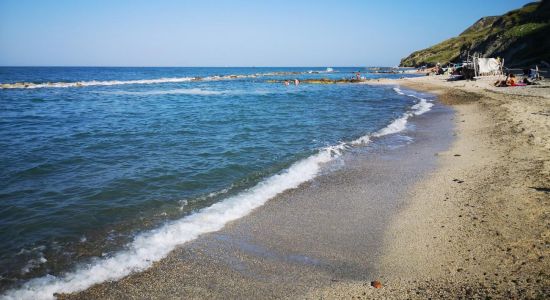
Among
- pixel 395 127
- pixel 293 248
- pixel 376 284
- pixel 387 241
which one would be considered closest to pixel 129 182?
pixel 293 248

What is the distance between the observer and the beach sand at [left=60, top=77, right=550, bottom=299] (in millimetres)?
4801

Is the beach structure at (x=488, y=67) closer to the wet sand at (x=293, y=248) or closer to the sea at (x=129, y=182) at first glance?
the sea at (x=129, y=182)

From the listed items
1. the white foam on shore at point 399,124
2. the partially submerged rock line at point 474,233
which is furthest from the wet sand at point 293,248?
the white foam on shore at point 399,124

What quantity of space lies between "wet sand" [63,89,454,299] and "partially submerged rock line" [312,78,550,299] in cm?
33

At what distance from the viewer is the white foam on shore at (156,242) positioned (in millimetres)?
5027

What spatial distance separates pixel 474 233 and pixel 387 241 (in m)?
1.58

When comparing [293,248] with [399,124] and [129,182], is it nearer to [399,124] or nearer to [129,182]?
[129,182]

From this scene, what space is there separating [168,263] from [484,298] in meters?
4.68

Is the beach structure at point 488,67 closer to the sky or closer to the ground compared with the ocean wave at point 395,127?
closer to the sky

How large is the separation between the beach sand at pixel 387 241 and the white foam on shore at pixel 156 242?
238 mm

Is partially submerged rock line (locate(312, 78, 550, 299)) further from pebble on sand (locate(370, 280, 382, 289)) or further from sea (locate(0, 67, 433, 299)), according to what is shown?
sea (locate(0, 67, 433, 299))

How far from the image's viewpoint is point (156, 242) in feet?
20.7

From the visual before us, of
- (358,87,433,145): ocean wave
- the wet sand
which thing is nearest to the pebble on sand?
the wet sand

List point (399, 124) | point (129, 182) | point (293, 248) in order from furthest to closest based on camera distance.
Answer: point (399, 124)
point (129, 182)
point (293, 248)
